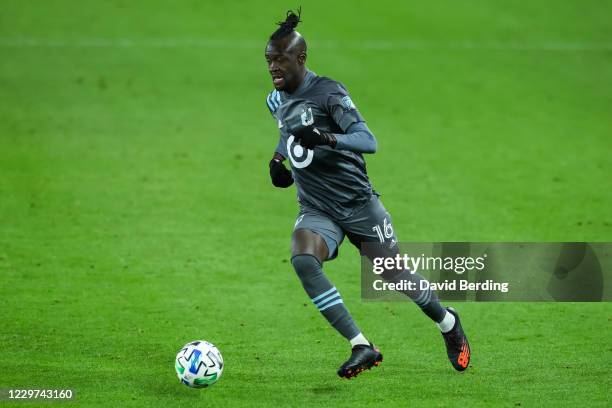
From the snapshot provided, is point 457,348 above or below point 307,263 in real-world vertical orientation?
below

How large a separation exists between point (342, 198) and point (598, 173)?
9194 mm

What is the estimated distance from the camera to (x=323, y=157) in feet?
27.8

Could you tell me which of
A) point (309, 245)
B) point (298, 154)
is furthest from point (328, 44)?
point (309, 245)

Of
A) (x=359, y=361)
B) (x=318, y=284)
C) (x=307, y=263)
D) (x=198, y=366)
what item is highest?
(x=307, y=263)

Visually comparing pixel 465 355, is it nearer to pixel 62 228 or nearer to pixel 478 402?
pixel 478 402

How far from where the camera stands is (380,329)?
403 inches

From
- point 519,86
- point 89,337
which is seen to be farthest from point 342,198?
point 519,86

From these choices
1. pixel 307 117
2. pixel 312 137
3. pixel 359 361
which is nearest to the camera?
pixel 312 137

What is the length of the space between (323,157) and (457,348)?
2070mm

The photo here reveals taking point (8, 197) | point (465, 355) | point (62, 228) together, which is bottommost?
point (465, 355)

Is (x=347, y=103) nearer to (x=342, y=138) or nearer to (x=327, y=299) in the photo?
(x=342, y=138)

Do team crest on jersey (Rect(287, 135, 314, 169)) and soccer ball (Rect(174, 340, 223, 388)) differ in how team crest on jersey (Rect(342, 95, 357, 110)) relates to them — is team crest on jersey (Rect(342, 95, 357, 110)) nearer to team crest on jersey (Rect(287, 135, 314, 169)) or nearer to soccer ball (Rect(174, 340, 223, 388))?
team crest on jersey (Rect(287, 135, 314, 169))

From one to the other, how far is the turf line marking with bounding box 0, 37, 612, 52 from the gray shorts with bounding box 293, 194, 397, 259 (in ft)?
49.0

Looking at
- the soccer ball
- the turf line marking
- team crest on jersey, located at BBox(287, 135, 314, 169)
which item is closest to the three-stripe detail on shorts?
the soccer ball
